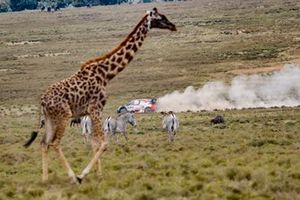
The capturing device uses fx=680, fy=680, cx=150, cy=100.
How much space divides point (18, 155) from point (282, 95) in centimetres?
2982

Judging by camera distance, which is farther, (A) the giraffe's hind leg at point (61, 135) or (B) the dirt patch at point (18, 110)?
(B) the dirt patch at point (18, 110)

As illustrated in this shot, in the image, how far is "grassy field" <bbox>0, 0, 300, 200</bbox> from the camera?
48.4 ft

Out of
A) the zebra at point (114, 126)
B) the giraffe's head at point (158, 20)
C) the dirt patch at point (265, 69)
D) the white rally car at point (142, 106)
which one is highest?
the giraffe's head at point (158, 20)

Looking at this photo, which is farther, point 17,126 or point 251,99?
point 251,99

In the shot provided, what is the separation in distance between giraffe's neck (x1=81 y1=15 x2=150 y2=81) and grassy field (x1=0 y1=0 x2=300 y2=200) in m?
2.56

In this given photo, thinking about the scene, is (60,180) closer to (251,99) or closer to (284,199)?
(284,199)

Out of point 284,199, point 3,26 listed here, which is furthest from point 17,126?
point 3,26

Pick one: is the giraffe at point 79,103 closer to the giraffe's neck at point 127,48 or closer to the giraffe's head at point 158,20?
the giraffe's neck at point 127,48

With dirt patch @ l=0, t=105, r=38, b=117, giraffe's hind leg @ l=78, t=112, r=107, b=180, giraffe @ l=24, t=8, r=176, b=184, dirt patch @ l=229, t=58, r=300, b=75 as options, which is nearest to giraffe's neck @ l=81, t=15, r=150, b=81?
giraffe @ l=24, t=8, r=176, b=184

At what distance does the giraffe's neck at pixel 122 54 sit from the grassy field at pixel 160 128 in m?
2.56

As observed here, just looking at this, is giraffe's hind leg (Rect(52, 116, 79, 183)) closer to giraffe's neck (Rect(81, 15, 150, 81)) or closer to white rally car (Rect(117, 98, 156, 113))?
giraffe's neck (Rect(81, 15, 150, 81))

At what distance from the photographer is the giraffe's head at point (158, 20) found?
52.5ft

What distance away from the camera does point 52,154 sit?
2533cm

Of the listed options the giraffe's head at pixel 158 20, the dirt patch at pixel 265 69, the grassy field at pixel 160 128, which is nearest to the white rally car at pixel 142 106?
the grassy field at pixel 160 128
